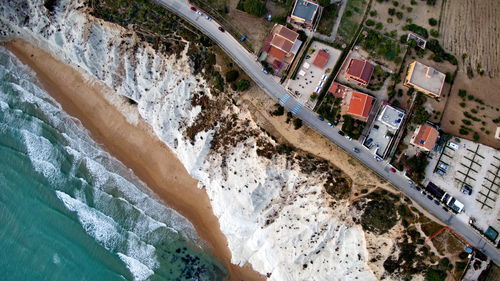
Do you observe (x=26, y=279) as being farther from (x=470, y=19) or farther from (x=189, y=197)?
(x=470, y=19)

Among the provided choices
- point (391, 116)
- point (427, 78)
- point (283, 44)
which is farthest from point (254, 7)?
point (427, 78)

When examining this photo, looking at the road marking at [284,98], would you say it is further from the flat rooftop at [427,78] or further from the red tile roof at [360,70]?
the flat rooftop at [427,78]

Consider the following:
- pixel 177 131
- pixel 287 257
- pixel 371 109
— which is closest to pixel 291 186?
pixel 287 257

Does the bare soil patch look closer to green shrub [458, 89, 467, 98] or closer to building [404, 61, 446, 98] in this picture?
green shrub [458, 89, 467, 98]

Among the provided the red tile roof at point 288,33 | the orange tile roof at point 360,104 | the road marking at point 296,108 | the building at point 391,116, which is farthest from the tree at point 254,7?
the building at point 391,116

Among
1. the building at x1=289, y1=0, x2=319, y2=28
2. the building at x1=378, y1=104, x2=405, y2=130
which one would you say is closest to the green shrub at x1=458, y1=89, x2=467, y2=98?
the building at x1=378, y1=104, x2=405, y2=130

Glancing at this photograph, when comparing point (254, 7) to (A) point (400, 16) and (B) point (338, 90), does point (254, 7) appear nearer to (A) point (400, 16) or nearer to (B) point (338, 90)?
(B) point (338, 90)
